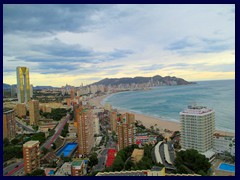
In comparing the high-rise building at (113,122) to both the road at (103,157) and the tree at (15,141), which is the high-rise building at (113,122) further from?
the tree at (15,141)

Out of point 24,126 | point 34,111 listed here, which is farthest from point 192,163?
point 34,111

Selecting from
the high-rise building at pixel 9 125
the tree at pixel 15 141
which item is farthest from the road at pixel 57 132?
the high-rise building at pixel 9 125

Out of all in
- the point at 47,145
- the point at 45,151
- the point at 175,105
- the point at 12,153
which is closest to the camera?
the point at 12,153

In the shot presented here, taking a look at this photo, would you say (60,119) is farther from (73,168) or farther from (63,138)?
(73,168)

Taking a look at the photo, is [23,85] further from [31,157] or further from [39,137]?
[31,157]

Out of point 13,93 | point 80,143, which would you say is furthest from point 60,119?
point 80,143

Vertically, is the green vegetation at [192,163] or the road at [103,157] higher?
the green vegetation at [192,163]
